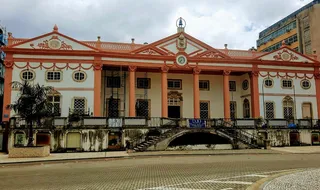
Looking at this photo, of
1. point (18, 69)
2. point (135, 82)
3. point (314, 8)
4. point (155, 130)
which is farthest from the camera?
point (314, 8)

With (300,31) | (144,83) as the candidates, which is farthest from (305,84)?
(300,31)

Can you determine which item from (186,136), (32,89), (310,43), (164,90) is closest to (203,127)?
(186,136)

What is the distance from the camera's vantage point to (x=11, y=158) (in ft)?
52.1

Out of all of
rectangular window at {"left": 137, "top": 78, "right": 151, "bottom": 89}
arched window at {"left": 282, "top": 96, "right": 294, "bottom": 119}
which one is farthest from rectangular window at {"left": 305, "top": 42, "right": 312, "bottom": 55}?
rectangular window at {"left": 137, "top": 78, "right": 151, "bottom": 89}

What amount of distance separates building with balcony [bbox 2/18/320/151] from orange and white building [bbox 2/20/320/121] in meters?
0.08

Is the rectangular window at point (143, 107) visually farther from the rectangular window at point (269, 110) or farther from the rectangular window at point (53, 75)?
the rectangular window at point (269, 110)

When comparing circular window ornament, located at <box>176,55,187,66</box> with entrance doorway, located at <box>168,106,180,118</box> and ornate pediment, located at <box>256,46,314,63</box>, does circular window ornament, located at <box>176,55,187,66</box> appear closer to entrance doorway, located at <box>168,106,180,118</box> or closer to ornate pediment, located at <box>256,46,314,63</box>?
entrance doorway, located at <box>168,106,180,118</box>

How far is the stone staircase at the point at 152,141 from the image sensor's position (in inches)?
754

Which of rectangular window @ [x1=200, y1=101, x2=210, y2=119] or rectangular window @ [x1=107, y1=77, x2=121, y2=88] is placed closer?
rectangular window @ [x1=107, y1=77, x2=121, y2=88]

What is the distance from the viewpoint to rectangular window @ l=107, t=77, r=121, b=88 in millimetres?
26578

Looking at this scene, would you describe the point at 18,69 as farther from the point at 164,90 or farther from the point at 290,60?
the point at 290,60

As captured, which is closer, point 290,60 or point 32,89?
point 32,89

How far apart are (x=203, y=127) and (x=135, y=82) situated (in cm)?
878

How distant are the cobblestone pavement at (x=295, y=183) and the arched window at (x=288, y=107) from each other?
20.8 m
